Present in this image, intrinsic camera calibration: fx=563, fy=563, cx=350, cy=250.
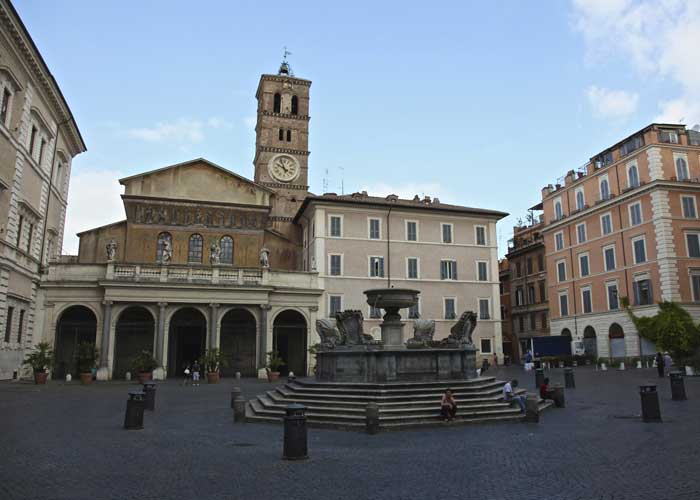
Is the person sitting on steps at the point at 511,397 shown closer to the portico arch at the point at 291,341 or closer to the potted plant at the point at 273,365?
the potted plant at the point at 273,365

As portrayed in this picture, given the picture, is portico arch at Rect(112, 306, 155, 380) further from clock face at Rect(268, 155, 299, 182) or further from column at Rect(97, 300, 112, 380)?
clock face at Rect(268, 155, 299, 182)

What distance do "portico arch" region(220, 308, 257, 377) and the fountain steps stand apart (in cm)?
2203

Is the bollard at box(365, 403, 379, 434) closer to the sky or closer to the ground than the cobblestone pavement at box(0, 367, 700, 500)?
closer to the sky

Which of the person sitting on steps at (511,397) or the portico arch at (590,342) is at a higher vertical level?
the portico arch at (590,342)

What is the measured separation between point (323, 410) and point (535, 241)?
158ft

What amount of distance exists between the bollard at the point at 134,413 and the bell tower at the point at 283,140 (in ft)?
140

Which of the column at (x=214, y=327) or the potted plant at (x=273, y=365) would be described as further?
the column at (x=214, y=327)

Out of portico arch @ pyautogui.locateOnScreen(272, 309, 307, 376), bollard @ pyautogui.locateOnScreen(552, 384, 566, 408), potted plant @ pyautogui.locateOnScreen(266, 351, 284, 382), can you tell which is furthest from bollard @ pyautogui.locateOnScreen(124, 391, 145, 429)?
portico arch @ pyautogui.locateOnScreen(272, 309, 307, 376)

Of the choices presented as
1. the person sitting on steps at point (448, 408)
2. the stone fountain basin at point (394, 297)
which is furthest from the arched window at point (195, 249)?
the person sitting on steps at point (448, 408)

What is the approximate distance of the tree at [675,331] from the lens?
32.4 metres

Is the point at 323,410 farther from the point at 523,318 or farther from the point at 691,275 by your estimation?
the point at 523,318

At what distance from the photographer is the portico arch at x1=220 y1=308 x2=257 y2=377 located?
123 ft

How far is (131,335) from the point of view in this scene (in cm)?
3631

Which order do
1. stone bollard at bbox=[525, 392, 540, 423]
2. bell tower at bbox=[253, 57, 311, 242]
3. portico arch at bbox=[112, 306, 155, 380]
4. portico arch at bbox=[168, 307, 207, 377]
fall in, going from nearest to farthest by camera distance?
stone bollard at bbox=[525, 392, 540, 423]
portico arch at bbox=[112, 306, 155, 380]
portico arch at bbox=[168, 307, 207, 377]
bell tower at bbox=[253, 57, 311, 242]
